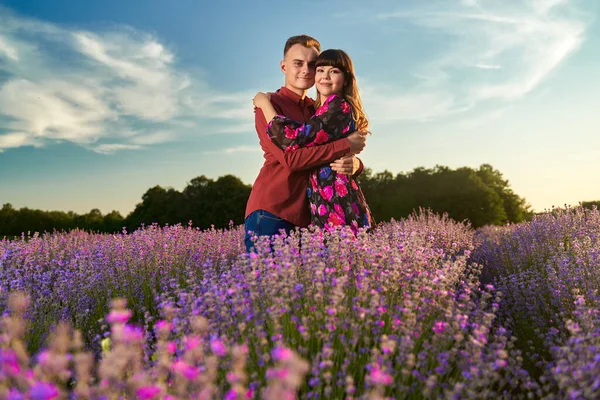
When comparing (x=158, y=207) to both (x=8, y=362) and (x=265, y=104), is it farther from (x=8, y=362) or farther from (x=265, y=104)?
(x=8, y=362)

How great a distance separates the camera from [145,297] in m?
4.37

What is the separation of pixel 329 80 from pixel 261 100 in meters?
0.52

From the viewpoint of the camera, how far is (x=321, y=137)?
11.3ft

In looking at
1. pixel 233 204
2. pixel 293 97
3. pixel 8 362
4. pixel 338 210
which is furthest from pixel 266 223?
pixel 233 204

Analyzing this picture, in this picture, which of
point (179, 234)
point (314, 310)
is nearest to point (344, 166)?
point (314, 310)

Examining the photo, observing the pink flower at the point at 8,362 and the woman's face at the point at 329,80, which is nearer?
the pink flower at the point at 8,362

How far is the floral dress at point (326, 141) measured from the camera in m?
3.42

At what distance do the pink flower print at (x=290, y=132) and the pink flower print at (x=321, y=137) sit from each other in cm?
15

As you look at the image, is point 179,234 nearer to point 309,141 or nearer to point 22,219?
point 309,141

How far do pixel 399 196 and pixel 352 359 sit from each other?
15426mm

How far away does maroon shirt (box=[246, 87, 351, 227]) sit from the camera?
3436mm

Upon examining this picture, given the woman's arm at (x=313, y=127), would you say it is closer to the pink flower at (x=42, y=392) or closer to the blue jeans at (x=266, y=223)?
the blue jeans at (x=266, y=223)

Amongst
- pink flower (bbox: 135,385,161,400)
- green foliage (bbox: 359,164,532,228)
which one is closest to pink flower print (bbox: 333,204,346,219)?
pink flower (bbox: 135,385,161,400)

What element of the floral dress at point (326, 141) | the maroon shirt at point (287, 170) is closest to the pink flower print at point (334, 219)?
the floral dress at point (326, 141)
